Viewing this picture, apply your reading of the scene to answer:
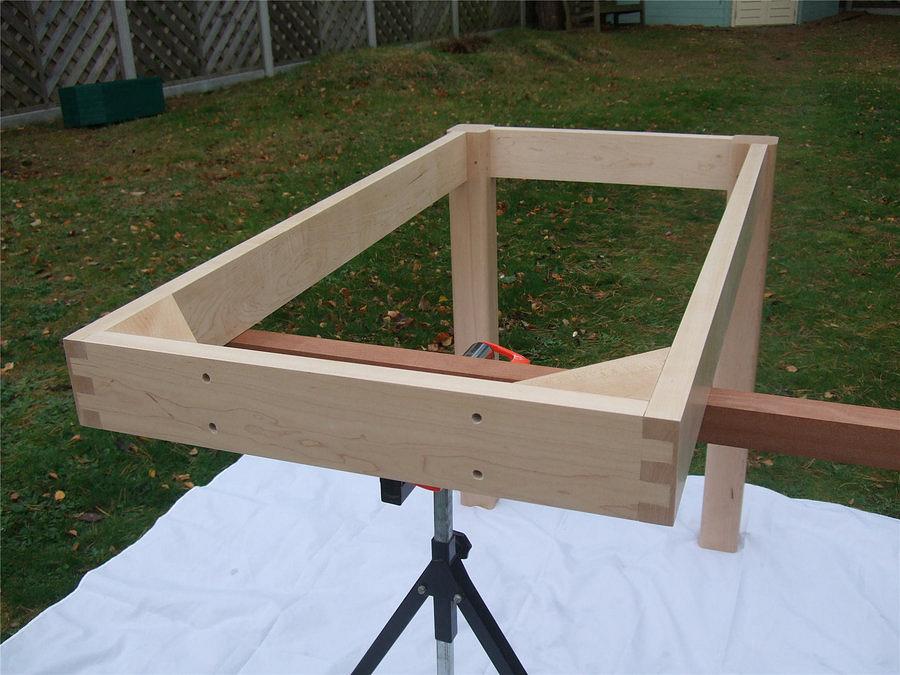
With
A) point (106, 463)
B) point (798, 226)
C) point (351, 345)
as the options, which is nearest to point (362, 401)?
point (351, 345)

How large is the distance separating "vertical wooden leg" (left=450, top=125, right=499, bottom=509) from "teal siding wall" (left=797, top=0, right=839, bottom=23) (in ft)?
40.3

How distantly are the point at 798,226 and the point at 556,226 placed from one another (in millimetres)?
1406

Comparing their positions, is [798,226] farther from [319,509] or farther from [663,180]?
[319,509]

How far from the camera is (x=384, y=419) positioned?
1.20 meters

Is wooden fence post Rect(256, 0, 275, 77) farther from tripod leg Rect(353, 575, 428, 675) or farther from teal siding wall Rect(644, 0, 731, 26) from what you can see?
tripod leg Rect(353, 575, 428, 675)

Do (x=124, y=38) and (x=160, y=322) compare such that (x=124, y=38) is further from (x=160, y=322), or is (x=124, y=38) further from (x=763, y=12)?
(x=763, y=12)

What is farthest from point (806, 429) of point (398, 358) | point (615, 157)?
point (615, 157)

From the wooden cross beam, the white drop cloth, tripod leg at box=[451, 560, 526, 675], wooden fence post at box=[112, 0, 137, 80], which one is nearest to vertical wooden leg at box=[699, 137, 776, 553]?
the white drop cloth

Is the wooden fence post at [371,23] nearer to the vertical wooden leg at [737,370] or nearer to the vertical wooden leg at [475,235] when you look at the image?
the vertical wooden leg at [475,235]

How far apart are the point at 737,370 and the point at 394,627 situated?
1.24 m

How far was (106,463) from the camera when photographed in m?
3.17

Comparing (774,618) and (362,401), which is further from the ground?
(362,401)

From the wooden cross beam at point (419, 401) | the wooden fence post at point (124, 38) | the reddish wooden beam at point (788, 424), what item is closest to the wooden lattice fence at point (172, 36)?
the wooden fence post at point (124, 38)

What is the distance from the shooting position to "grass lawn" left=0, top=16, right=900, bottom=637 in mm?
3125
